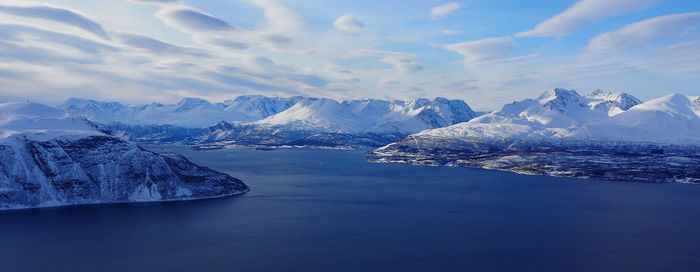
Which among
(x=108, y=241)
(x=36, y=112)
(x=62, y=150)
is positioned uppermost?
(x=36, y=112)

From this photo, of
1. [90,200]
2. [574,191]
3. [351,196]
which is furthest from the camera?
[574,191]

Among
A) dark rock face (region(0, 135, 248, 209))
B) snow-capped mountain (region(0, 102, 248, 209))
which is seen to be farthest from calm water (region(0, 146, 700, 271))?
snow-capped mountain (region(0, 102, 248, 209))

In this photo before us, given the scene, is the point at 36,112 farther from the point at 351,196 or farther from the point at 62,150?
the point at 351,196

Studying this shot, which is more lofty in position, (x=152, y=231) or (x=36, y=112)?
(x=36, y=112)

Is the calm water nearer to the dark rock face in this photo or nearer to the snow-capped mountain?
the dark rock face

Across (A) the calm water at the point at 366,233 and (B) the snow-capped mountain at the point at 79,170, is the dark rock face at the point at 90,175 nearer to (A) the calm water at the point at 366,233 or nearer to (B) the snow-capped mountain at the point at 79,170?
(B) the snow-capped mountain at the point at 79,170

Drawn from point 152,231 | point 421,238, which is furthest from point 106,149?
point 421,238
